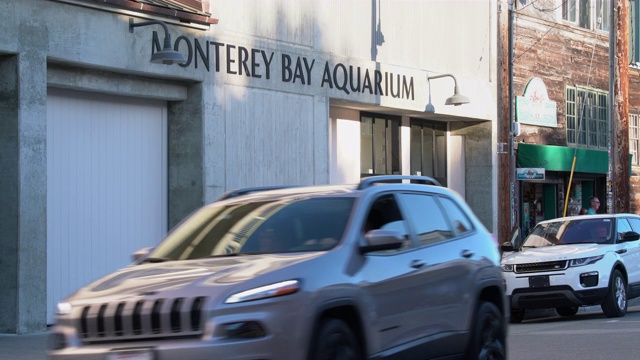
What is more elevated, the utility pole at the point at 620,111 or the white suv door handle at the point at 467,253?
the utility pole at the point at 620,111

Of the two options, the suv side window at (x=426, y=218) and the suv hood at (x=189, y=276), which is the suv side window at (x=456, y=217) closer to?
the suv side window at (x=426, y=218)

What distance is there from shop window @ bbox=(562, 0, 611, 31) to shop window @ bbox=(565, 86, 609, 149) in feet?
6.00

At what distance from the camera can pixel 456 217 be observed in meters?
9.87

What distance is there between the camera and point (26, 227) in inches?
600

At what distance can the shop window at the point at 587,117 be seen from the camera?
3002 centimetres

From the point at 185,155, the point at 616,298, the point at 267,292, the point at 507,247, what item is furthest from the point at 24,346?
the point at 616,298

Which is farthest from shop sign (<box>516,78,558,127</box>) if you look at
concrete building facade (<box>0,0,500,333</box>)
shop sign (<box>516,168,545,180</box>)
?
concrete building facade (<box>0,0,500,333</box>)

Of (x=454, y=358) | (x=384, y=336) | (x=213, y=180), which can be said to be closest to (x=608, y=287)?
(x=213, y=180)

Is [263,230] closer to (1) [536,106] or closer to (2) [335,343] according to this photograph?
(2) [335,343]

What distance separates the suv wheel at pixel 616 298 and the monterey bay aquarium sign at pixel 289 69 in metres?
6.78

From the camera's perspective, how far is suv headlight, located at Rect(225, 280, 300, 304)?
697 centimetres

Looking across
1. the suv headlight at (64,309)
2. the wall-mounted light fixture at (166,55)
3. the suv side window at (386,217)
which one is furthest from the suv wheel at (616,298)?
the suv headlight at (64,309)

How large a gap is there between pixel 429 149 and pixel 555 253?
907 centimetres

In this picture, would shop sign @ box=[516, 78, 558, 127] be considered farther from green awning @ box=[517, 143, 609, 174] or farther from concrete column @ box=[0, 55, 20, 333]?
concrete column @ box=[0, 55, 20, 333]
